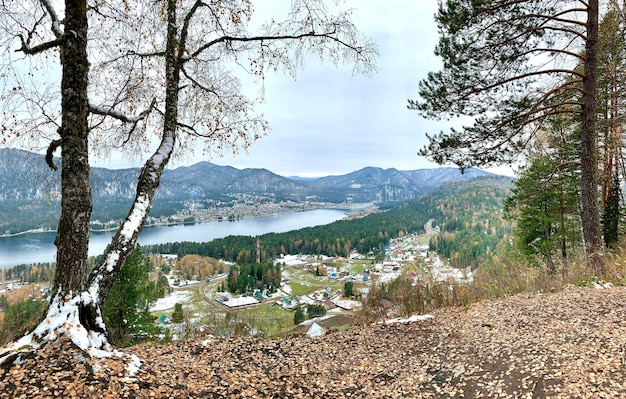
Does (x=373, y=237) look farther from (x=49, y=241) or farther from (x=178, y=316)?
(x=49, y=241)

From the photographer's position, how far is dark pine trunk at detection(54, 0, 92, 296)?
9.52 feet

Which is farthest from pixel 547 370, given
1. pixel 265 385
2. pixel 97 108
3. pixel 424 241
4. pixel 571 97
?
pixel 424 241

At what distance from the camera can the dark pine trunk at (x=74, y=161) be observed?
2.90 m

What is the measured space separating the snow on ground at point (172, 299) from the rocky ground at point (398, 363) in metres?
33.7

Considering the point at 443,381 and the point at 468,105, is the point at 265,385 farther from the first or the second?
the point at 468,105

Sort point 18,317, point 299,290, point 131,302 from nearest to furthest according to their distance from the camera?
point 18,317, point 131,302, point 299,290

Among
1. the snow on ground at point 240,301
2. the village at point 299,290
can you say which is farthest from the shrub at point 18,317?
the snow on ground at point 240,301

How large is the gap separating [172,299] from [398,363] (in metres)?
39.6

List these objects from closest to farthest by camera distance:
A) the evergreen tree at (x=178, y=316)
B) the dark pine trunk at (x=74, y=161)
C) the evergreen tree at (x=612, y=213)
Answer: the dark pine trunk at (x=74, y=161) → the evergreen tree at (x=612, y=213) → the evergreen tree at (x=178, y=316)

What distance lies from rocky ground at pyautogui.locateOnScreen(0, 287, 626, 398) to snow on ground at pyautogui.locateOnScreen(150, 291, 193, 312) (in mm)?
33673

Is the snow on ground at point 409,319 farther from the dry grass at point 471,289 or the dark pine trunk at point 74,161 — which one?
the dark pine trunk at point 74,161

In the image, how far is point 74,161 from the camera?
119 inches

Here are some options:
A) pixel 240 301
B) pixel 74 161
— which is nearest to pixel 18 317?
pixel 74 161

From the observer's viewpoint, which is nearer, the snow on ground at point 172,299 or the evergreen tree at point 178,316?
A: the evergreen tree at point 178,316
